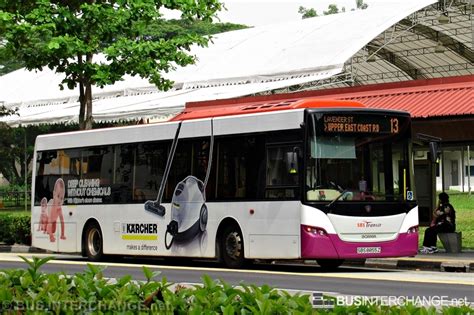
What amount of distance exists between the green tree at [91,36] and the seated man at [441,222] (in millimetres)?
8701

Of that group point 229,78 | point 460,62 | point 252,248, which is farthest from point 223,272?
point 460,62

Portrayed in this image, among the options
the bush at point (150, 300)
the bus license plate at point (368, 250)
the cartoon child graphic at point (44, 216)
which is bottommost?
the bush at point (150, 300)

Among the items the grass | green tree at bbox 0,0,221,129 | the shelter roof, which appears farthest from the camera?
the grass

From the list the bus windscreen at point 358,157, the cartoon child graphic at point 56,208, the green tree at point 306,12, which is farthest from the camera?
the green tree at point 306,12

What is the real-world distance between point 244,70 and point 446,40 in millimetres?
10376

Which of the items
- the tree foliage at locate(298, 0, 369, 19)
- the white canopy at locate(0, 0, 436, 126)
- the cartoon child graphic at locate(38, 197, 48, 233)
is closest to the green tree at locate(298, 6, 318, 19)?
the tree foliage at locate(298, 0, 369, 19)

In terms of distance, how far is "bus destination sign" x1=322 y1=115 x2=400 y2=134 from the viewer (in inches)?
787

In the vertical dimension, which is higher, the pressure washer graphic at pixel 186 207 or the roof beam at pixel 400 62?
the roof beam at pixel 400 62

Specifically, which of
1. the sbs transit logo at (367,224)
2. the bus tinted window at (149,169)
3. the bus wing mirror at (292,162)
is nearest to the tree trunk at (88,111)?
the bus tinted window at (149,169)

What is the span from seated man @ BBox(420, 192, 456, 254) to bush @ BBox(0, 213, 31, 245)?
41.0 ft

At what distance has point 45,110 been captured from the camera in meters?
50.1

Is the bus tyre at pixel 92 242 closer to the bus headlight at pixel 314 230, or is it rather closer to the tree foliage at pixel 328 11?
the bus headlight at pixel 314 230

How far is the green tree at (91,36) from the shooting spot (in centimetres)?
2892

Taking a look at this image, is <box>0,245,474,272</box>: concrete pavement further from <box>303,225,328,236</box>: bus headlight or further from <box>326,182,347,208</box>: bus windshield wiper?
<box>303,225,328,236</box>: bus headlight
